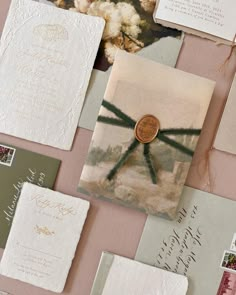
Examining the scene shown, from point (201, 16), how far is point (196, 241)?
1.11ft

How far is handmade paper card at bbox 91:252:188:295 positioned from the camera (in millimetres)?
703

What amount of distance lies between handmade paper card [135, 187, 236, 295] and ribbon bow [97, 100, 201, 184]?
0.07 meters

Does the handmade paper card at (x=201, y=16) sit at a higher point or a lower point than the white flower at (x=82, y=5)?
higher

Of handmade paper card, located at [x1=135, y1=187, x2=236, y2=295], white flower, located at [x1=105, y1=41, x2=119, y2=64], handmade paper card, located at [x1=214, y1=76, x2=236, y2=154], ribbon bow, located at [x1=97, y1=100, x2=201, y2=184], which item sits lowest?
handmade paper card, located at [x1=135, y1=187, x2=236, y2=295]

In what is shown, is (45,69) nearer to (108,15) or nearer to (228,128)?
(108,15)

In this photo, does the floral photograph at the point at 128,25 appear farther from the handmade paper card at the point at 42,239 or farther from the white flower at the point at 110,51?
the handmade paper card at the point at 42,239

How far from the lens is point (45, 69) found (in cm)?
70

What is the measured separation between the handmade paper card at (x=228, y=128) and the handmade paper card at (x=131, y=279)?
8.2 inches

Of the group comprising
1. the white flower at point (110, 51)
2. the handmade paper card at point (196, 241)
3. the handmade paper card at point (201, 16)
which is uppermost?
the handmade paper card at point (201, 16)

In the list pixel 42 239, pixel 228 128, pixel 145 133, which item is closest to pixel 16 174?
pixel 42 239

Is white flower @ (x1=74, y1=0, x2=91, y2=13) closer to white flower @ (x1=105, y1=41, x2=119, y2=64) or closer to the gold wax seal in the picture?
white flower @ (x1=105, y1=41, x2=119, y2=64)

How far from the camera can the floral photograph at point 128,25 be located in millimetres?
696

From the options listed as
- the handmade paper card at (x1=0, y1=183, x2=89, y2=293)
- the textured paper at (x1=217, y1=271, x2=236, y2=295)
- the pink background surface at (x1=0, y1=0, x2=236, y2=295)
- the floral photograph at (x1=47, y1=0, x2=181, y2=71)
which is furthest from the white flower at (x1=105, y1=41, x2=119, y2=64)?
the textured paper at (x1=217, y1=271, x2=236, y2=295)

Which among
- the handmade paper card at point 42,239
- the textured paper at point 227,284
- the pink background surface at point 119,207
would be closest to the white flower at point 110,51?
the pink background surface at point 119,207
